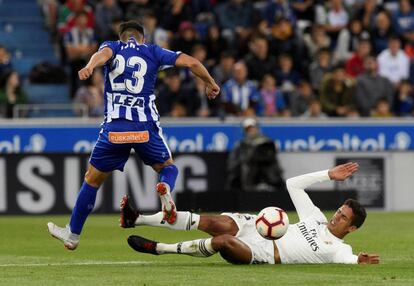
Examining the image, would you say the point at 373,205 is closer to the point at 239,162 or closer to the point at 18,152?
the point at 239,162

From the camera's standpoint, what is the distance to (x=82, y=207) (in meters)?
12.8

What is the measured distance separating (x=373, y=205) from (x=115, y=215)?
4419 millimetres

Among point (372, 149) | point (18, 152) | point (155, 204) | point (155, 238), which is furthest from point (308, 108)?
point (155, 238)

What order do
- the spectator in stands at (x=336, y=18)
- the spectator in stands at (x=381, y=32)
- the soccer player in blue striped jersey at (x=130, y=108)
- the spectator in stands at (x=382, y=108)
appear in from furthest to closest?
the spectator in stands at (x=336, y=18), the spectator in stands at (x=381, y=32), the spectator in stands at (x=382, y=108), the soccer player in blue striped jersey at (x=130, y=108)

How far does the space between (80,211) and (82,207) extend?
0.04 metres

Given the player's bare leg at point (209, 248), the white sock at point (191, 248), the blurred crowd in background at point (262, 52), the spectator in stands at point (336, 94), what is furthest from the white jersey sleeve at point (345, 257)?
the spectator in stands at point (336, 94)

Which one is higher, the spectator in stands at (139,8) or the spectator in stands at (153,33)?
the spectator in stands at (139,8)

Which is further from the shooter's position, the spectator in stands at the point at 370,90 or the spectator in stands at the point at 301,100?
the spectator in stands at the point at 370,90

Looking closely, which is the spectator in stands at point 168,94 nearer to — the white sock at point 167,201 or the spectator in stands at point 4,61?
the spectator in stands at point 4,61

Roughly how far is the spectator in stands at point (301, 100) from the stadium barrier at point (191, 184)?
1.53 meters

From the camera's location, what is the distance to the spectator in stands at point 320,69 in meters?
23.9

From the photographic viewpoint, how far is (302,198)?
40.1 ft

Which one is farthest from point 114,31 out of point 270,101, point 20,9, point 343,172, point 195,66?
point 343,172

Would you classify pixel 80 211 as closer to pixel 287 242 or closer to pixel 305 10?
pixel 287 242
